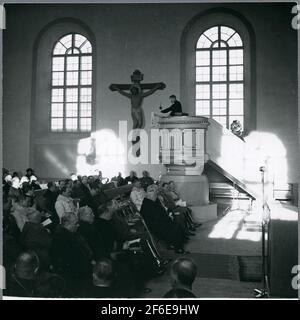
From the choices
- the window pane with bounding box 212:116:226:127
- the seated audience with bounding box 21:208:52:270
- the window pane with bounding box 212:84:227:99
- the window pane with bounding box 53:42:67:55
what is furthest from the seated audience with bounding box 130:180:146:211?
the window pane with bounding box 53:42:67:55

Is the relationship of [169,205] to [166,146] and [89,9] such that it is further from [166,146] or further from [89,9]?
[89,9]

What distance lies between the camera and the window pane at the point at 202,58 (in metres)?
15.4

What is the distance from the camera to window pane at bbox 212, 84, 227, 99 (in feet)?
49.6

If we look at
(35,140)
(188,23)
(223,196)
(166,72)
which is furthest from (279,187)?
(35,140)

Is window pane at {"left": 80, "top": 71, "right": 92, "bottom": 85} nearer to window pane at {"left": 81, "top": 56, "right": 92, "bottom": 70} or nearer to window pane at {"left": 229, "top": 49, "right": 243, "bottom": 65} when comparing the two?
window pane at {"left": 81, "top": 56, "right": 92, "bottom": 70}

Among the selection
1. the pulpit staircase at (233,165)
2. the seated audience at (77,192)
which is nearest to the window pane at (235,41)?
the pulpit staircase at (233,165)

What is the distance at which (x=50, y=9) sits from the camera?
47.6ft

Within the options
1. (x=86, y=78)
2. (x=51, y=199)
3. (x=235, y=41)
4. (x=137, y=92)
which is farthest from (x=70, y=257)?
(x=235, y=41)

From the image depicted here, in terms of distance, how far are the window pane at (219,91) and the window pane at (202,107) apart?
1.38 ft

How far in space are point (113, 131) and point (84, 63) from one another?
276 centimetres

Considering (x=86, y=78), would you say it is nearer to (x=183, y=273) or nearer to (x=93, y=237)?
(x=93, y=237)

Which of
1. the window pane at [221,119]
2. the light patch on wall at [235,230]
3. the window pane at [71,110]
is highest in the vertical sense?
the window pane at [71,110]

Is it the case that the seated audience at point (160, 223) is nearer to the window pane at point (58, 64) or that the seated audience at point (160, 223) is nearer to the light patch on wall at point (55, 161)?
the light patch on wall at point (55, 161)

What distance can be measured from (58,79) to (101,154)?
10.6 feet
